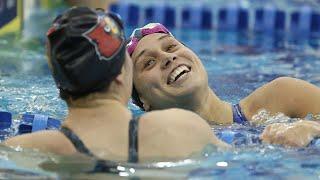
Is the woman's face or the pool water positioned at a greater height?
the woman's face

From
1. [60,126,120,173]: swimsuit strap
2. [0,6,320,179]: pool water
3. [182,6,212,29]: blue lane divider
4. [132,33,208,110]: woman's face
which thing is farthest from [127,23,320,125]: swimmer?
[182,6,212,29]: blue lane divider

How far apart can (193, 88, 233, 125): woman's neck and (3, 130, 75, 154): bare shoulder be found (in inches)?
42.7

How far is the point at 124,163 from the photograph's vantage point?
2.50 metres

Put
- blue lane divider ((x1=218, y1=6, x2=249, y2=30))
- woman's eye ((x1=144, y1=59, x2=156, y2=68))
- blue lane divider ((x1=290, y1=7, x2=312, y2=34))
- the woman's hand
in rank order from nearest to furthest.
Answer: the woman's hand
woman's eye ((x1=144, y1=59, x2=156, y2=68))
blue lane divider ((x1=290, y1=7, x2=312, y2=34))
blue lane divider ((x1=218, y1=6, x2=249, y2=30))

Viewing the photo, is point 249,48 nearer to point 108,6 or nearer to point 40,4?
point 108,6

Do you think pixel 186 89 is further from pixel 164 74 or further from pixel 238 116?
pixel 238 116

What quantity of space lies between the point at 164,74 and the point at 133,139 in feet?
2.98

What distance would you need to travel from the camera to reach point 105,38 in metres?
2.49

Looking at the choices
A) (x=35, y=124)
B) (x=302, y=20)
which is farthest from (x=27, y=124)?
(x=302, y=20)

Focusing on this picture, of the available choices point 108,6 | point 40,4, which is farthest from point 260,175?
point 40,4

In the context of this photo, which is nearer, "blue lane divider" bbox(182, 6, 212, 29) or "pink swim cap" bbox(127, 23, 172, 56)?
"pink swim cap" bbox(127, 23, 172, 56)

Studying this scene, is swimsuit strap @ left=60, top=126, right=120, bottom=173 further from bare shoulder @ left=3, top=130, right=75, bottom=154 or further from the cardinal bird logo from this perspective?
the cardinal bird logo

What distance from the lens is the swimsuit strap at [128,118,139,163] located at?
8.04 feet

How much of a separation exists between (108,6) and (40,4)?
0.97m
